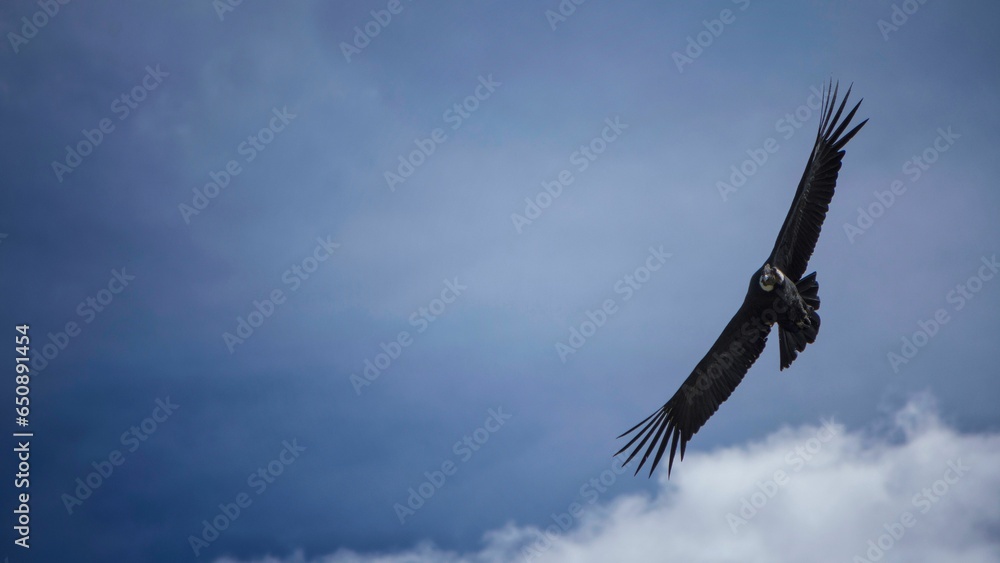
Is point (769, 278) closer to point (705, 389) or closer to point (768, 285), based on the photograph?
point (768, 285)

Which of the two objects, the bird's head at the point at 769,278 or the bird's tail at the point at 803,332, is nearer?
the bird's head at the point at 769,278

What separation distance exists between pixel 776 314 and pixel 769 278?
1.14m

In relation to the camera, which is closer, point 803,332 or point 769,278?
point 769,278

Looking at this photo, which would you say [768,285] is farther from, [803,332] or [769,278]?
[803,332]

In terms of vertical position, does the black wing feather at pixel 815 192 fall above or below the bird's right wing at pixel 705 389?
above

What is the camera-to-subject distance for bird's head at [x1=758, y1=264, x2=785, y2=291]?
571 inches

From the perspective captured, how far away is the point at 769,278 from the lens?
47.5ft

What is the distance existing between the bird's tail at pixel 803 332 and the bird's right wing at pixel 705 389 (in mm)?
641

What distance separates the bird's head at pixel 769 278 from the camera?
47.6 ft

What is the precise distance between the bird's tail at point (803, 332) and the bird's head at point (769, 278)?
951 mm

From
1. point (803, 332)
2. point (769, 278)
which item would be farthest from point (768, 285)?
point (803, 332)

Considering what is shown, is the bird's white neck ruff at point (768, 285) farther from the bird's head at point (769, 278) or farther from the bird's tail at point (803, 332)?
the bird's tail at point (803, 332)

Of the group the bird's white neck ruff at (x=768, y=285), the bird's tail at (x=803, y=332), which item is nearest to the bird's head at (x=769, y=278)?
the bird's white neck ruff at (x=768, y=285)

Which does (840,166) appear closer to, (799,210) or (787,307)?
(799,210)
